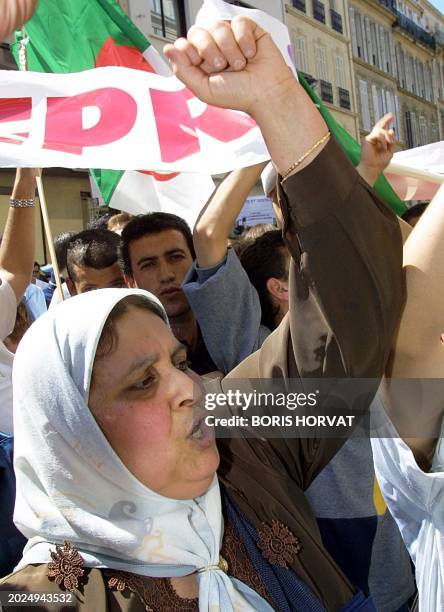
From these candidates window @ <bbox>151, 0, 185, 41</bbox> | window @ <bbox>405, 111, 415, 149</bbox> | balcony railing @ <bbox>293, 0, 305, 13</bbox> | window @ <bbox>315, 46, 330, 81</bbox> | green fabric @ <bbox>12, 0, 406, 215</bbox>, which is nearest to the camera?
green fabric @ <bbox>12, 0, 406, 215</bbox>

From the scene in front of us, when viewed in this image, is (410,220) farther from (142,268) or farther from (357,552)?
(357,552)

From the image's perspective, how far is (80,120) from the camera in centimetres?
269

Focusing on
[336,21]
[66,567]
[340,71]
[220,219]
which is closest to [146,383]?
[66,567]

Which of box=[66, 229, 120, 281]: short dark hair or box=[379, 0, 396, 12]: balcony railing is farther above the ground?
box=[379, 0, 396, 12]: balcony railing

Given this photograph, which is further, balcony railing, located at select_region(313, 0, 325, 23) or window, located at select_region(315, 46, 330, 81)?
balcony railing, located at select_region(313, 0, 325, 23)

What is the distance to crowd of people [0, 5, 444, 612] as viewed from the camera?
1.03 m

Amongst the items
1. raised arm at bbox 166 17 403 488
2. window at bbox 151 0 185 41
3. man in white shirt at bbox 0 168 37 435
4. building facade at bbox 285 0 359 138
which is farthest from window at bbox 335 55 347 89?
raised arm at bbox 166 17 403 488

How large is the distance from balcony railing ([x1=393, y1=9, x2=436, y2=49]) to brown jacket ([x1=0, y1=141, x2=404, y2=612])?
37611 mm

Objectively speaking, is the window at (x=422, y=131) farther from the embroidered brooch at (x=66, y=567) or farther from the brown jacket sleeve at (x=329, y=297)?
the embroidered brooch at (x=66, y=567)

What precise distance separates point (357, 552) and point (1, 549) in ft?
3.27

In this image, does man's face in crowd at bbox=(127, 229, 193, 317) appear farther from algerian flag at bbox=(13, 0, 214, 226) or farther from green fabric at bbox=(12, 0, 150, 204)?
green fabric at bbox=(12, 0, 150, 204)

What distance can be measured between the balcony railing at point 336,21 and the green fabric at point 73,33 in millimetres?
26941

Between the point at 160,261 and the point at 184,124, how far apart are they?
1.71 ft

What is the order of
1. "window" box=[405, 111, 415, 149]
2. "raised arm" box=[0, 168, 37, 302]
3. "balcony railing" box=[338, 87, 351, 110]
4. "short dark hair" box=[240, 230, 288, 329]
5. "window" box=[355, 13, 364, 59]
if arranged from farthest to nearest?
1. "window" box=[405, 111, 415, 149]
2. "window" box=[355, 13, 364, 59]
3. "balcony railing" box=[338, 87, 351, 110]
4. "raised arm" box=[0, 168, 37, 302]
5. "short dark hair" box=[240, 230, 288, 329]
